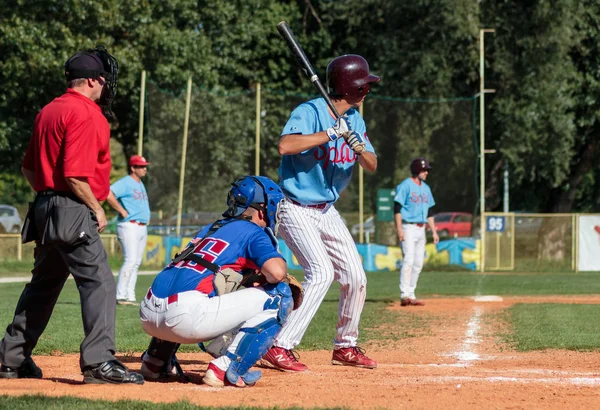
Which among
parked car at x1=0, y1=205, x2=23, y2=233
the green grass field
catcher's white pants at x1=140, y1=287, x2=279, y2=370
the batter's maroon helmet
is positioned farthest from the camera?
parked car at x1=0, y1=205, x2=23, y2=233

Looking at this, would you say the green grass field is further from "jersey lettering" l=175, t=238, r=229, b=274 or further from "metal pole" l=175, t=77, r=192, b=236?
"metal pole" l=175, t=77, r=192, b=236

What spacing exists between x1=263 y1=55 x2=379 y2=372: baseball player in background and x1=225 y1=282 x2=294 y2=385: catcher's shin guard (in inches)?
35.2

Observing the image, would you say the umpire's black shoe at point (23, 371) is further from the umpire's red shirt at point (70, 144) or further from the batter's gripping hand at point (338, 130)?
the batter's gripping hand at point (338, 130)

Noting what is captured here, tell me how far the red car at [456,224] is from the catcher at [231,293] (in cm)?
1948

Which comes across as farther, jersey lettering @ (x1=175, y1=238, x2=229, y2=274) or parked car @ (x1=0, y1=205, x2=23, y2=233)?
parked car @ (x1=0, y1=205, x2=23, y2=233)

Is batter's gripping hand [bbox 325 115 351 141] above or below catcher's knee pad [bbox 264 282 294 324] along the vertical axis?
above

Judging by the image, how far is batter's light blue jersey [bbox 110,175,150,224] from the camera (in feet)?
46.4

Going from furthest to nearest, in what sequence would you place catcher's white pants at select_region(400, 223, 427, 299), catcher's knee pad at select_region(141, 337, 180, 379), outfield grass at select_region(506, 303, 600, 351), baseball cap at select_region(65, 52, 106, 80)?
catcher's white pants at select_region(400, 223, 427, 299), outfield grass at select_region(506, 303, 600, 351), catcher's knee pad at select_region(141, 337, 180, 379), baseball cap at select_region(65, 52, 106, 80)

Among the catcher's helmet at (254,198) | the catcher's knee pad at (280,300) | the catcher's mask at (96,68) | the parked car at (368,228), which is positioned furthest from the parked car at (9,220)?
the catcher's knee pad at (280,300)

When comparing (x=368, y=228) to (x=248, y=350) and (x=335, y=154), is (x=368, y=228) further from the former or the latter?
(x=248, y=350)

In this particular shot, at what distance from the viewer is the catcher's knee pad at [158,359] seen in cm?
641

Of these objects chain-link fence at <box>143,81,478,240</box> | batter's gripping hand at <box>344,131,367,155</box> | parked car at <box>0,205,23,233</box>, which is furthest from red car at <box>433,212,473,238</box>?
batter's gripping hand at <box>344,131,367,155</box>

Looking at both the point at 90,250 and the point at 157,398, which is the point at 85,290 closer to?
the point at 90,250

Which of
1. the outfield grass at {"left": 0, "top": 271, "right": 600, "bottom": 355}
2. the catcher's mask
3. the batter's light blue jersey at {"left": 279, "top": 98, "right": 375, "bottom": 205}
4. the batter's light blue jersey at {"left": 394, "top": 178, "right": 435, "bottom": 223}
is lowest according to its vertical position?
the outfield grass at {"left": 0, "top": 271, "right": 600, "bottom": 355}
